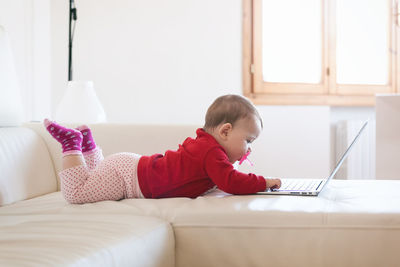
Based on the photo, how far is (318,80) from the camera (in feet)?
13.0

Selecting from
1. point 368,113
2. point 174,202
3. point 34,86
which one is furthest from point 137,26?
point 174,202

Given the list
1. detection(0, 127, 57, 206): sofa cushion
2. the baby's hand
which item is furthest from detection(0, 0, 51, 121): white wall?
the baby's hand

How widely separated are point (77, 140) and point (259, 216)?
617mm

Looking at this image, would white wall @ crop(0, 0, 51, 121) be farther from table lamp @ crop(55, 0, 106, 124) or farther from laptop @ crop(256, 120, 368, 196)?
laptop @ crop(256, 120, 368, 196)

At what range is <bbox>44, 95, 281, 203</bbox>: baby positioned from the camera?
5.16 ft

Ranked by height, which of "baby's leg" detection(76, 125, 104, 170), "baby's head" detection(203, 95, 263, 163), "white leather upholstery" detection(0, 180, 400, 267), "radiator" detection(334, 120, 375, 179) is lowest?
"radiator" detection(334, 120, 375, 179)

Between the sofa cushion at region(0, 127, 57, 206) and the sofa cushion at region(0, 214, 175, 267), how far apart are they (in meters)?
0.32

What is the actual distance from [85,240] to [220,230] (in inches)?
14.7

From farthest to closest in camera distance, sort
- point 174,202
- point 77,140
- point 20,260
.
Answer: point 77,140
point 174,202
point 20,260

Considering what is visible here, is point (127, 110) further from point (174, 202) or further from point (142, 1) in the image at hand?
point (174, 202)

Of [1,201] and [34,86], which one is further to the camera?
[34,86]

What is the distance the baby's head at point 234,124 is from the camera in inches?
63.6

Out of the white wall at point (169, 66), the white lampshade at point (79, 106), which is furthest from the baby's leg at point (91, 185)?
the white wall at point (169, 66)

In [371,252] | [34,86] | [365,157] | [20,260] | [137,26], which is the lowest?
[365,157]
